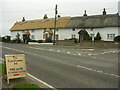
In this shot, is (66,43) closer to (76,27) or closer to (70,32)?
(76,27)

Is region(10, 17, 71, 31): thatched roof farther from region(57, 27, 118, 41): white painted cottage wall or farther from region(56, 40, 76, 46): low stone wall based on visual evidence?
region(56, 40, 76, 46): low stone wall

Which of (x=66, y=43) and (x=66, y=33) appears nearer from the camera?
(x=66, y=43)

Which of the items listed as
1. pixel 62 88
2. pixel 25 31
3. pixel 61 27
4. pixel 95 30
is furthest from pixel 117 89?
pixel 25 31

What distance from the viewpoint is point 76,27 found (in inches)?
2064

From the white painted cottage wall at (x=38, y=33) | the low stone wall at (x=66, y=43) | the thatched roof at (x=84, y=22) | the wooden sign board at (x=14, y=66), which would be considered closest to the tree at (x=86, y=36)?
the thatched roof at (x=84, y=22)

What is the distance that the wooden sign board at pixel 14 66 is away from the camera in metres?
8.01

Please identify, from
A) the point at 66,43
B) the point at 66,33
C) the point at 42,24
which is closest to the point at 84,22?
the point at 66,33

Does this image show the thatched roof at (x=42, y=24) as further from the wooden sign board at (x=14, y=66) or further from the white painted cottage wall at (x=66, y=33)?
the wooden sign board at (x=14, y=66)

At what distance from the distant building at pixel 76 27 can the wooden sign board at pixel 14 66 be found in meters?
40.3

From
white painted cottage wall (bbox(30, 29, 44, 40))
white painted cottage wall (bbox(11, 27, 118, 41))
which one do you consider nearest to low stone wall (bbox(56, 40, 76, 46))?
white painted cottage wall (bbox(11, 27, 118, 41))

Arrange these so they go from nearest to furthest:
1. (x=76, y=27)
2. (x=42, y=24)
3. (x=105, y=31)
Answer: (x=105, y=31)
(x=76, y=27)
(x=42, y=24)

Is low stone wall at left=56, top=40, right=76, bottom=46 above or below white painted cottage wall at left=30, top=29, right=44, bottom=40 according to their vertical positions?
below

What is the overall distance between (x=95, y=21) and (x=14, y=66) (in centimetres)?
4448

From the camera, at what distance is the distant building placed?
47344 millimetres
